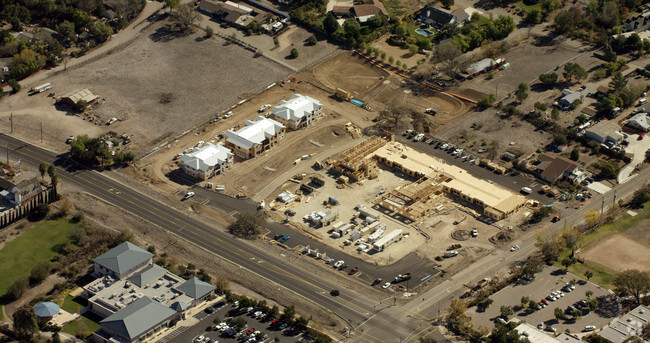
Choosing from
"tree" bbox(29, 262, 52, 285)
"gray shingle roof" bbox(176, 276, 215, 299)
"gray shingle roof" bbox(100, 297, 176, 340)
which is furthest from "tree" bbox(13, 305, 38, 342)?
"gray shingle roof" bbox(176, 276, 215, 299)

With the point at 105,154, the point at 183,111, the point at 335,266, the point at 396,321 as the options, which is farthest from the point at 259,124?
the point at 396,321

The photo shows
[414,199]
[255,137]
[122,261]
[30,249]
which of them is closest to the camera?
[122,261]

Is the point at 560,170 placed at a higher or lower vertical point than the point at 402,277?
higher

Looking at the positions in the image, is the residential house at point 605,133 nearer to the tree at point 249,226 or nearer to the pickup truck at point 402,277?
the pickup truck at point 402,277

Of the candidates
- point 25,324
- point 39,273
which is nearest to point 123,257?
point 39,273

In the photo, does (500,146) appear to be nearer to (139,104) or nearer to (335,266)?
(335,266)

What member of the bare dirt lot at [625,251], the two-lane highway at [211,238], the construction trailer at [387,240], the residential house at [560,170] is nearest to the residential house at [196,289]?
the two-lane highway at [211,238]

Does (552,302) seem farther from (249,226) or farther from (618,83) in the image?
(618,83)
